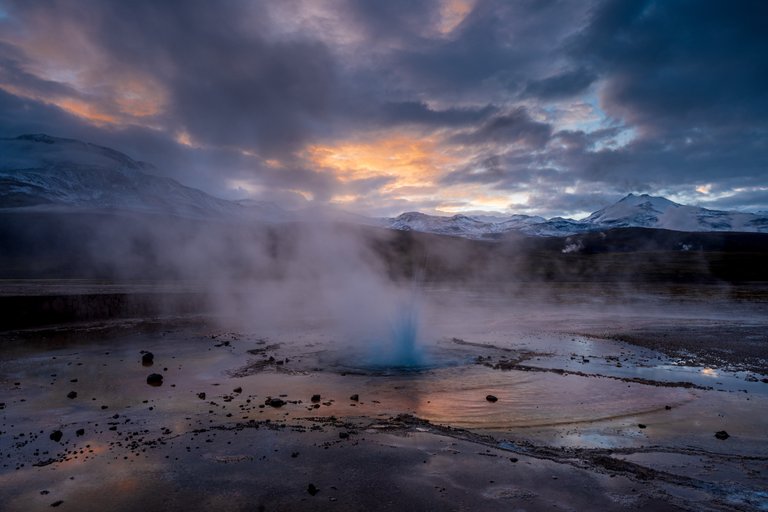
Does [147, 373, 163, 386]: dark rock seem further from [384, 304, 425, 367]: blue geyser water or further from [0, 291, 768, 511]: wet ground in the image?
[384, 304, 425, 367]: blue geyser water

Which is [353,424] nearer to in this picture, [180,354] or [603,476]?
[603,476]

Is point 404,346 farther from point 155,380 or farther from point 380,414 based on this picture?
point 155,380

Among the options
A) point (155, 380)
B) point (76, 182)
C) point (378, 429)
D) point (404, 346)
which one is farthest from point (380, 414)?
point (76, 182)

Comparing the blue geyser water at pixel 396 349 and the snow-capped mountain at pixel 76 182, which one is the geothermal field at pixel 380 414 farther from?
the snow-capped mountain at pixel 76 182

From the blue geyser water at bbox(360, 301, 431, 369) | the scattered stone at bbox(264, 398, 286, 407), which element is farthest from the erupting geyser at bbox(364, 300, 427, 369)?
the scattered stone at bbox(264, 398, 286, 407)

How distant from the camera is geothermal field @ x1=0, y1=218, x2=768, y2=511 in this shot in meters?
5.21

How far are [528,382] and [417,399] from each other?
110 inches

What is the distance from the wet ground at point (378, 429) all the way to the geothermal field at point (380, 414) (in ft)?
0.12

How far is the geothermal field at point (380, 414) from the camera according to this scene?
17.1 ft

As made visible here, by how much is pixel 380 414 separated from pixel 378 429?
0.71 m

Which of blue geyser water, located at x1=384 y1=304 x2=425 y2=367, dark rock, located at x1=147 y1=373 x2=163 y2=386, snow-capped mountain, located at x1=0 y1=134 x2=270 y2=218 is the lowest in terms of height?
dark rock, located at x1=147 y1=373 x2=163 y2=386

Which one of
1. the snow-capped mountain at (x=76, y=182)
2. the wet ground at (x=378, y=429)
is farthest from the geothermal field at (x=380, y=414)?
the snow-capped mountain at (x=76, y=182)

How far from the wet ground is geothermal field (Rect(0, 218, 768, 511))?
4cm

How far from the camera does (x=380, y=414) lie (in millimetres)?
7902
